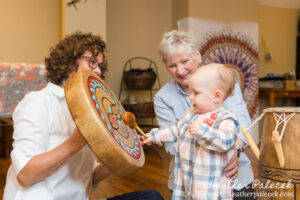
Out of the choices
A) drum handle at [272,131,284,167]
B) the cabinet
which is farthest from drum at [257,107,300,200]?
the cabinet

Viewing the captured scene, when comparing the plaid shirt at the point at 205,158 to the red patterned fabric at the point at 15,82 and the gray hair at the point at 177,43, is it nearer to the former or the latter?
the gray hair at the point at 177,43

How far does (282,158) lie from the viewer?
1036mm

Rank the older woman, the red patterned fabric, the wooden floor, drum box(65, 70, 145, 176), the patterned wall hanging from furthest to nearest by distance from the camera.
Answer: the patterned wall hanging → the wooden floor → the red patterned fabric → the older woman → drum box(65, 70, 145, 176)

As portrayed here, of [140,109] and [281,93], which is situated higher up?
[281,93]

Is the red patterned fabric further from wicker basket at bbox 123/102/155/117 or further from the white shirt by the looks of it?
wicker basket at bbox 123/102/155/117

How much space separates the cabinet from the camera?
3.78m

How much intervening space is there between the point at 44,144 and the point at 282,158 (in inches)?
32.4

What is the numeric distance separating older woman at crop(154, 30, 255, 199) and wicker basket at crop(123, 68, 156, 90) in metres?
2.28

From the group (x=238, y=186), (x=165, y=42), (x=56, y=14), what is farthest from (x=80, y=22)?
(x=238, y=186)

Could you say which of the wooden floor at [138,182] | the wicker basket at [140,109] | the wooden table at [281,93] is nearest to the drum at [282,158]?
the wooden floor at [138,182]

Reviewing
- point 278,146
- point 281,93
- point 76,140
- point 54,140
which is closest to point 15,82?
point 54,140

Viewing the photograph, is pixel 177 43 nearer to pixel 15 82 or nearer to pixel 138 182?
pixel 15 82

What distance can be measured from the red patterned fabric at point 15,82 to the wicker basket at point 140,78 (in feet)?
5.41

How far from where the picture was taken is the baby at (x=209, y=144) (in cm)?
99
